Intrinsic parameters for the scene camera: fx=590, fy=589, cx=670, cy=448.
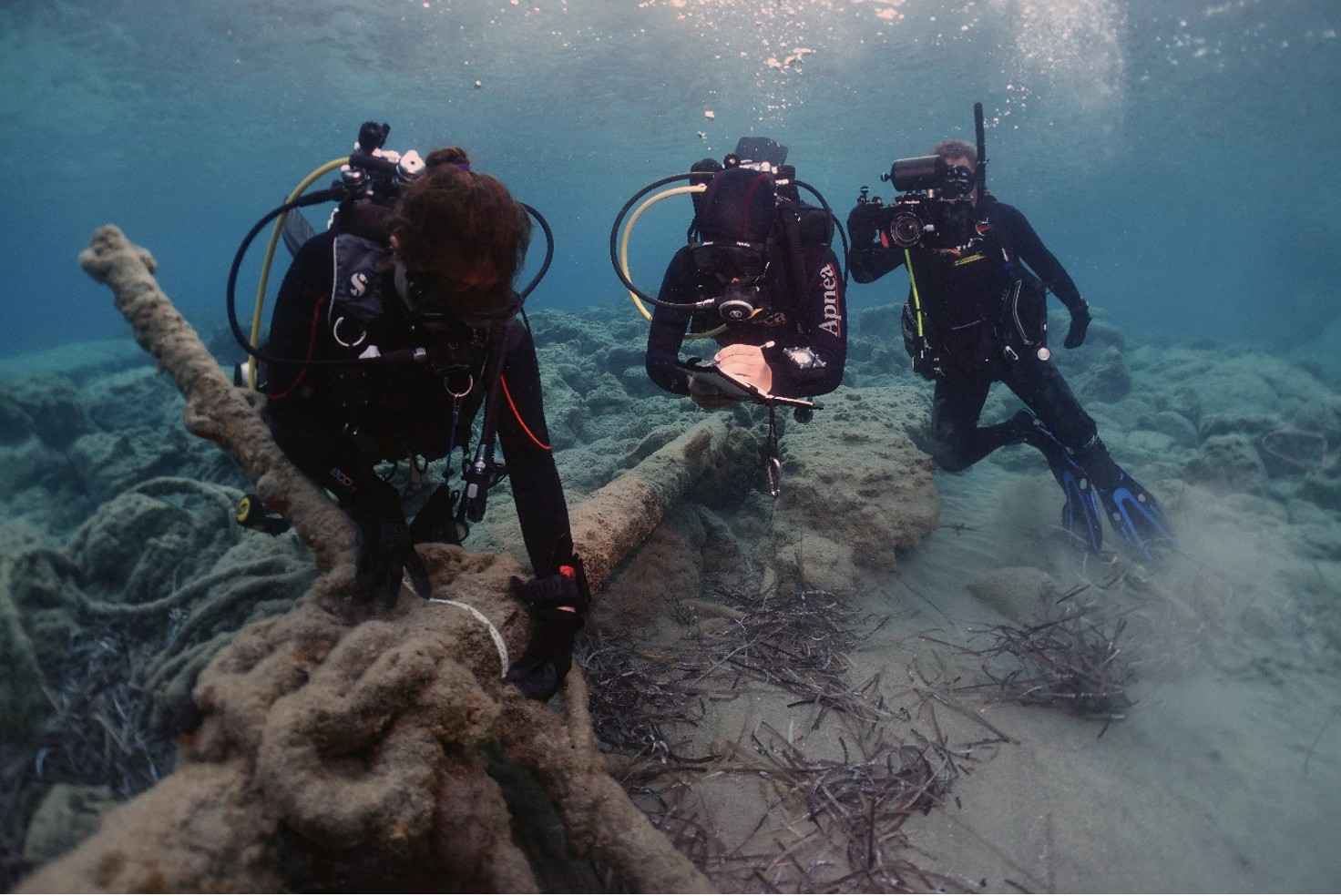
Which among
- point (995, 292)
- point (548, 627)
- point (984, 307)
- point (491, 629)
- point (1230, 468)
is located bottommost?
point (1230, 468)

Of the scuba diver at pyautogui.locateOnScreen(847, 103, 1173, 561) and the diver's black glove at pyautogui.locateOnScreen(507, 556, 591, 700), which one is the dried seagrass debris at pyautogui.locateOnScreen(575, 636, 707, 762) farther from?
the scuba diver at pyautogui.locateOnScreen(847, 103, 1173, 561)

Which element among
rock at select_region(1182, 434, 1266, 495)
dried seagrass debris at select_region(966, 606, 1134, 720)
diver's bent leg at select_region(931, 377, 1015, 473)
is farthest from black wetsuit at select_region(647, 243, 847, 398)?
rock at select_region(1182, 434, 1266, 495)

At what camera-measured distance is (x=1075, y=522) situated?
5.51m

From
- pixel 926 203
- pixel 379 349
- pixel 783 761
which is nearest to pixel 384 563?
A: pixel 379 349

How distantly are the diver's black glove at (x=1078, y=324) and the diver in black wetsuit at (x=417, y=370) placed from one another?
6.06 metres

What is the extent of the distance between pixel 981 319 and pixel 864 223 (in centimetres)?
154

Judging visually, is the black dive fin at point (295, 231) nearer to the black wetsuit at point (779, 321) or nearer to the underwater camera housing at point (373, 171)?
the underwater camera housing at point (373, 171)

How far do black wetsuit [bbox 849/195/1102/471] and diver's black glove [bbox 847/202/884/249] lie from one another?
0.02 meters

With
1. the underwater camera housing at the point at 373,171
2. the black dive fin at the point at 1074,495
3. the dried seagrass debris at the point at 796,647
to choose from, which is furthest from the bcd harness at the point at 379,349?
the black dive fin at the point at 1074,495

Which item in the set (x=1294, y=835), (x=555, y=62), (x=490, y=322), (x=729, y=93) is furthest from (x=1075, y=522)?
(x=729, y=93)

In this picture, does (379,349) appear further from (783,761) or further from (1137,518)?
(1137,518)

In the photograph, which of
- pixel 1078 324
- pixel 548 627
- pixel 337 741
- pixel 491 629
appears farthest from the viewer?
pixel 1078 324

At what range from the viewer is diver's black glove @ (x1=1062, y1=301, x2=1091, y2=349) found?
619cm

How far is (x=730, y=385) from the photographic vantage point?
3064 mm
